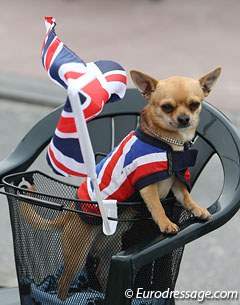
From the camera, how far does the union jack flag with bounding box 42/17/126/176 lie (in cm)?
226

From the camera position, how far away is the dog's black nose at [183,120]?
2.47 meters

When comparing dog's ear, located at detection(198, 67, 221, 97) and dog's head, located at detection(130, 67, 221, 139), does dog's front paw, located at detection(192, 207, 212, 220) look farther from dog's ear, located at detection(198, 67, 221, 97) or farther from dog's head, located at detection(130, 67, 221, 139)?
dog's ear, located at detection(198, 67, 221, 97)

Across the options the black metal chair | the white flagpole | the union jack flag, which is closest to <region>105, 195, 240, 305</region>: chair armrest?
the black metal chair

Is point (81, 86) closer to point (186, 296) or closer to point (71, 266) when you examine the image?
point (71, 266)

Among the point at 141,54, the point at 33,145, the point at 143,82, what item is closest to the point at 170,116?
the point at 143,82

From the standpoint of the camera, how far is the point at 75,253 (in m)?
2.47

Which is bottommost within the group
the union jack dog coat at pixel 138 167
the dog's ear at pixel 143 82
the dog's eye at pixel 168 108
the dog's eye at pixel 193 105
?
the union jack dog coat at pixel 138 167

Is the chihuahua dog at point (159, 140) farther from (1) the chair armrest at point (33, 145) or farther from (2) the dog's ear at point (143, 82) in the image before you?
(1) the chair armrest at point (33, 145)

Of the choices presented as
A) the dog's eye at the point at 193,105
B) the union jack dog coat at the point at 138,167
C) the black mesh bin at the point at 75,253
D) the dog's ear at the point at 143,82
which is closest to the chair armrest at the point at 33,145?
the black mesh bin at the point at 75,253

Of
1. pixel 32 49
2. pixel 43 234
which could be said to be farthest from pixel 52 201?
pixel 32 49

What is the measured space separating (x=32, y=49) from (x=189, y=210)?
511 centimetres

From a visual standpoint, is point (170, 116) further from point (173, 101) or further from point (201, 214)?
point (201, 214)

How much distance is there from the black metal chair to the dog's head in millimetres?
249

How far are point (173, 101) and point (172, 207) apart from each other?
12.3 inches
